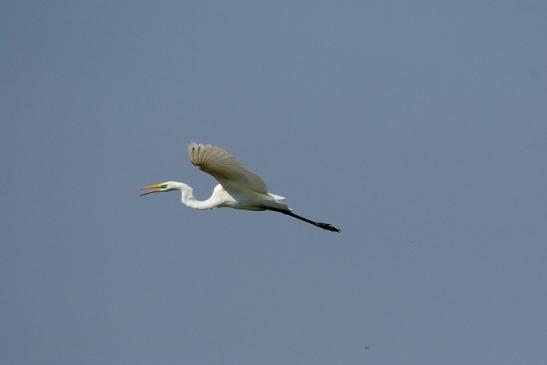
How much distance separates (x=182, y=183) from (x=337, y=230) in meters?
3.86

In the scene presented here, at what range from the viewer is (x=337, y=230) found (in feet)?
67.8

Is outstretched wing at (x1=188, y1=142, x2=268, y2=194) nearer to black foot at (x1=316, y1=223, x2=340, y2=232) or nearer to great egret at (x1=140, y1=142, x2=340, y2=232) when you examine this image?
great egret at (x1=140, y1=142, x2=340, y2=232)

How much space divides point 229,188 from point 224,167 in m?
1.18

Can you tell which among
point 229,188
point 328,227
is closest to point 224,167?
point 229,188

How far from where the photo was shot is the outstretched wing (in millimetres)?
15703

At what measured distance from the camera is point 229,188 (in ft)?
57.9

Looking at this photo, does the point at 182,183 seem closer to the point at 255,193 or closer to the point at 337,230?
the point at 255,193

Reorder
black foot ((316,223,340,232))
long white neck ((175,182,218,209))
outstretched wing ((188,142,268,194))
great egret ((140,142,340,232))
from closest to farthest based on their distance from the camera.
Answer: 1. outstretched wing ((188,142,268,194))
2. great egret ((140,142,340,232))
3. long white neck ((175,182,218,209))
4. black foot ((316,223,340,232))

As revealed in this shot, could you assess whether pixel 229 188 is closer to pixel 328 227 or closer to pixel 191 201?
pixel 191 201

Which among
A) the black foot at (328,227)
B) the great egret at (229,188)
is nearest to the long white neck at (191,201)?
the great egret at (229,188)

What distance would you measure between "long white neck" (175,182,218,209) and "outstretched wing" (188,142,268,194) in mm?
627

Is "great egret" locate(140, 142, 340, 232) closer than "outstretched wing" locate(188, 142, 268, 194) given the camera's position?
No

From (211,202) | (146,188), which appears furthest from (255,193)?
(146,188)

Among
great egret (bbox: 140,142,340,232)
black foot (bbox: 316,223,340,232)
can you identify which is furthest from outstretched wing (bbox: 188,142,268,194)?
black foot (bbox: 316,223,340,232)
